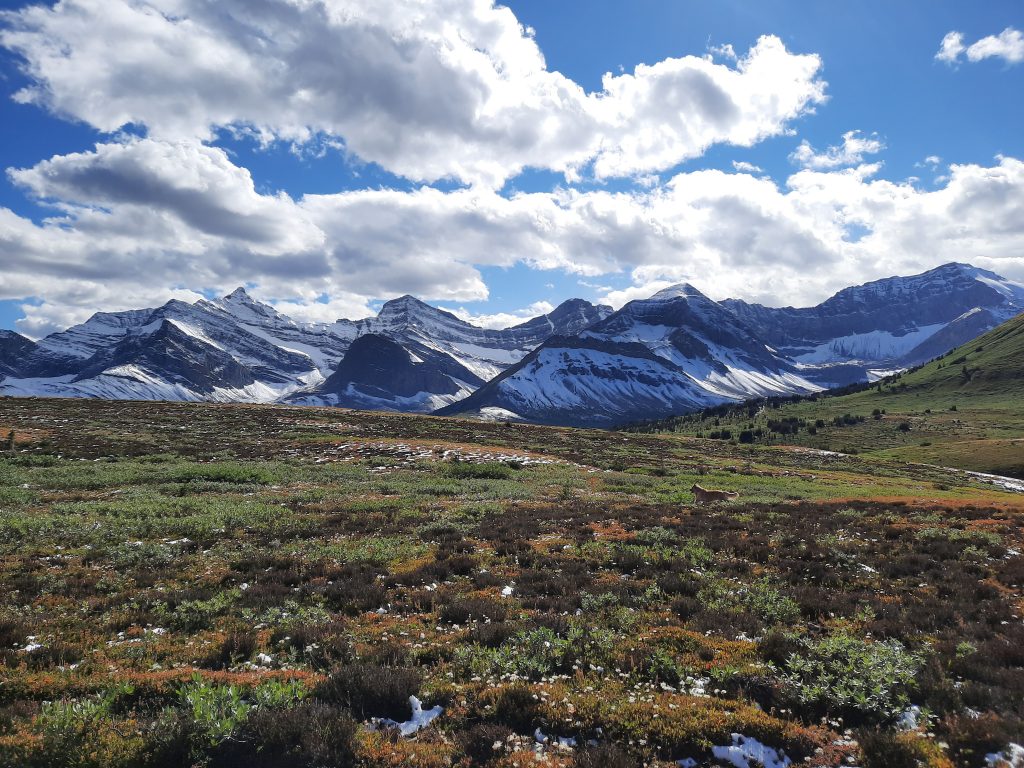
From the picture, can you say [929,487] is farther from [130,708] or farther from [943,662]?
[130,708]

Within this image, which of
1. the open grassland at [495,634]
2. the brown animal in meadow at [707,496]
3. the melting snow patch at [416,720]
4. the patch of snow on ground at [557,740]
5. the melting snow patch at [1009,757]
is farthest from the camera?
the brown animal in meadow at [707,496]

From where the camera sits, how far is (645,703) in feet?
27.4

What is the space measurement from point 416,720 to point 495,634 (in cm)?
297

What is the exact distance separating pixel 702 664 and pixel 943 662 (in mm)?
4596

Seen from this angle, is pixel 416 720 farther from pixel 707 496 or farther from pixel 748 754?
pixel 707 496

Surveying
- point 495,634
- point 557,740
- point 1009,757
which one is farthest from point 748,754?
point 495,634

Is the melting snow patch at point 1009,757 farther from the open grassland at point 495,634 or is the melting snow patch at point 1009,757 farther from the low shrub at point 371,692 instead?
the low shrub at point 371,692

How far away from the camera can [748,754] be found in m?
7.41

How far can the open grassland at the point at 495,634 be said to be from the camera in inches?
292

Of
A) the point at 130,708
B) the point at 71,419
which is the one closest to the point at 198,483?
the point at 130,708

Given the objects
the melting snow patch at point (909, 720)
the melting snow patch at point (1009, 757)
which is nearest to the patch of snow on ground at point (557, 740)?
the melting snow patch at point (909, 720)

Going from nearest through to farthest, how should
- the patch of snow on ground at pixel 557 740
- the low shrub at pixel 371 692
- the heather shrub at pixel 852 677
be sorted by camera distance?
the patch of snow on ground at pixel 557 740, the low shrub at pixel 371 692, the heather shrub at pixel 852 677

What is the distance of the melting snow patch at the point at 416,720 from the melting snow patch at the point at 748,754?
4.17 meters

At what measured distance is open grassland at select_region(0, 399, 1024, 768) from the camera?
741 centimetres
